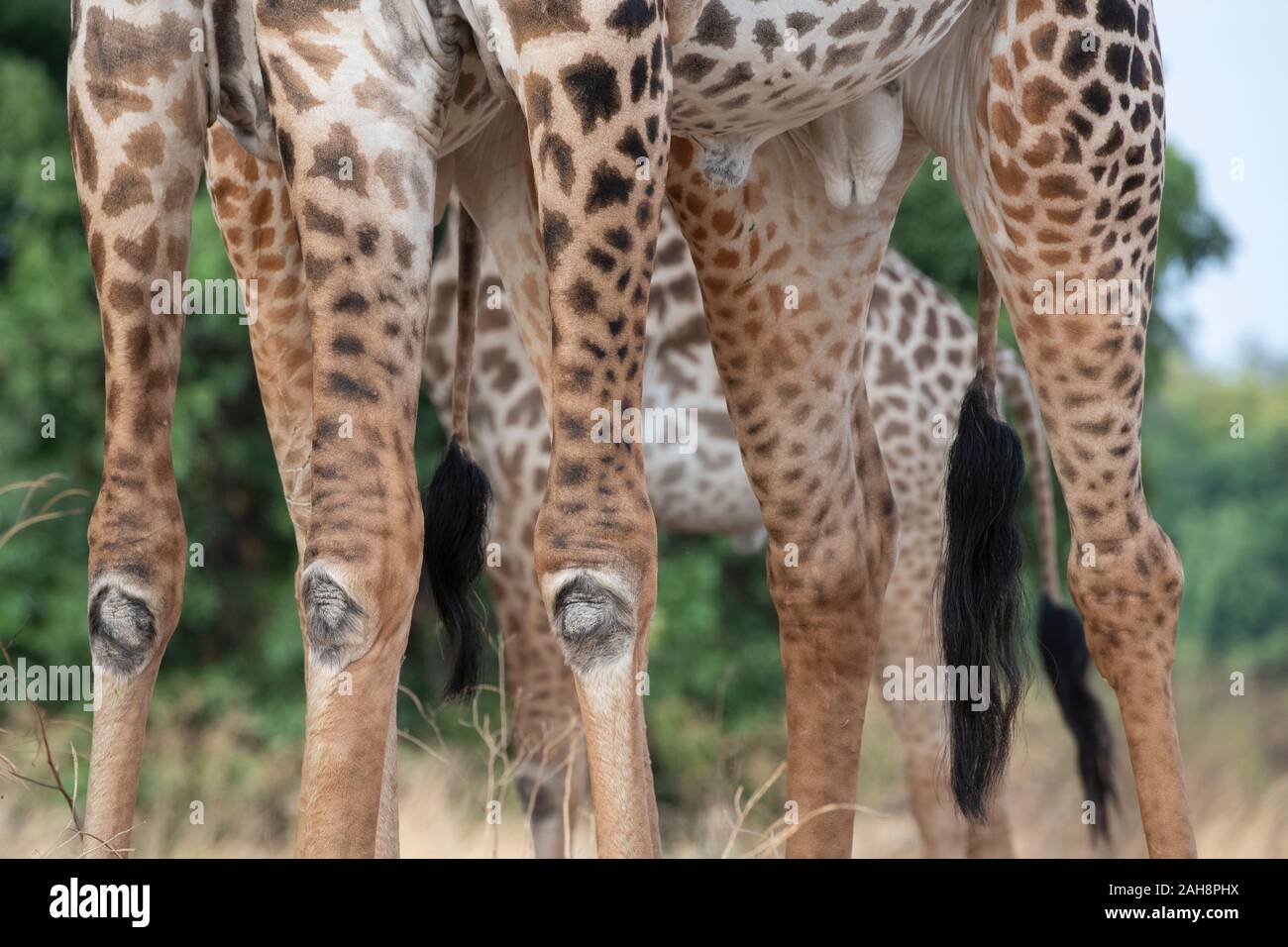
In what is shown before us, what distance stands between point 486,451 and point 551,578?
2806 mm

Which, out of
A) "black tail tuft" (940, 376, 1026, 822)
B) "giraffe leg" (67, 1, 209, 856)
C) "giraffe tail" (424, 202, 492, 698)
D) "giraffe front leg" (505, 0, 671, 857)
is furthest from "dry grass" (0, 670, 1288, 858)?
"giraffe front leg" (505, 0, 671, 857)

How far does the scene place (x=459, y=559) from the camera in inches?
118

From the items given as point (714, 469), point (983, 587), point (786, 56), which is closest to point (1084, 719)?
point (714, 469)

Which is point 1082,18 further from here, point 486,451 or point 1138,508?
point 486,451

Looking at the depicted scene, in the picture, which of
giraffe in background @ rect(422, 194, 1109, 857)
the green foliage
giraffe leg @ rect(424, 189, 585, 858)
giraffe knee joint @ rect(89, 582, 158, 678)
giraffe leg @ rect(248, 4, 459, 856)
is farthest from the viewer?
the green foliage

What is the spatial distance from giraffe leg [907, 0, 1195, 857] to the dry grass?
1.68 metres

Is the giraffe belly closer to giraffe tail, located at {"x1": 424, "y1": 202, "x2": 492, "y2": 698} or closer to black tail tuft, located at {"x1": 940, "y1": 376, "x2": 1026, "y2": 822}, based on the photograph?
giraffe tail, located at {"x1": 424, "y1": 202, "x2": 492, "y2": 698}

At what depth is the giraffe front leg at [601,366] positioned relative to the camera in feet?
6.70

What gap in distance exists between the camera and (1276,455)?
695 inches

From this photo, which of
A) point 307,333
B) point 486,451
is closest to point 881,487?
point 307,333

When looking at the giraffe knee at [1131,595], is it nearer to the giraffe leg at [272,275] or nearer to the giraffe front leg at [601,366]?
the giraffe front leg at [601,366]

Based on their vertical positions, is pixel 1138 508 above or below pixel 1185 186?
below

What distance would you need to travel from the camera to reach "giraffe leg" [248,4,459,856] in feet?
6.56

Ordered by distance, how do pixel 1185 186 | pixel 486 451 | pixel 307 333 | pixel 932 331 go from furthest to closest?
pixel 1185 186 → pixel 932 331 → pixel 486 451 → pixel 307 333
